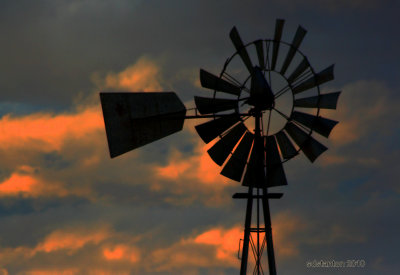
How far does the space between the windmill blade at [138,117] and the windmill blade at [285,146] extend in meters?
3.13

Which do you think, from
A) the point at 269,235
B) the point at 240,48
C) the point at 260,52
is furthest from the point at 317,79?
the point at 269,235

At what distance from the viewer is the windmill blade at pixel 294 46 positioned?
23562mm

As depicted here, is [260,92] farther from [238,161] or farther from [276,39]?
[238,161]

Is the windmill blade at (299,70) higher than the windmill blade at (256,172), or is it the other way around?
the windmill blade at (299,70)

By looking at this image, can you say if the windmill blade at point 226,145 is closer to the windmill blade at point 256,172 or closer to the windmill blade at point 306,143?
the windmill blade at point 256,172

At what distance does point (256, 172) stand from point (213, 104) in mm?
2510

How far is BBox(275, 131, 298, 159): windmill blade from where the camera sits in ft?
77.4

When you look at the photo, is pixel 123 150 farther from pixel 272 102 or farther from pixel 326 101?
pixel 326 101

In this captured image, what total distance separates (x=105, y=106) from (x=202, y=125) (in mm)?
3115

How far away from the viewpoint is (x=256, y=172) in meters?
23.8

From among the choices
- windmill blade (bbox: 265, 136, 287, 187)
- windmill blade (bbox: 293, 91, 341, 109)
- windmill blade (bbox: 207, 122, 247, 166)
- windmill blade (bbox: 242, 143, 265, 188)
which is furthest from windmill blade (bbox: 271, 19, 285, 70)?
windmill blade (bbox: 242, 143, 265, 188)

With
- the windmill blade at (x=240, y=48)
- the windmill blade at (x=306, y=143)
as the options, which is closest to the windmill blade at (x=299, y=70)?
the windmill blade at (x=240, y=48)

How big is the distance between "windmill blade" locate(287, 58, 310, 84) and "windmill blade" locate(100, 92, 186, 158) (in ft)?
11.5

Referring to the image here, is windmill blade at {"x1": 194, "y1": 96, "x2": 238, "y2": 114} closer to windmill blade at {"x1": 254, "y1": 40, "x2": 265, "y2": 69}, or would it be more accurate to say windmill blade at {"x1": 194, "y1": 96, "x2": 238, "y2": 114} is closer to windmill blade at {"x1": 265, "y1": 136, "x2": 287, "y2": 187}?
windmill blade at {"x1": 254, "y1": 40, "x2": 265, "y2": 69}
